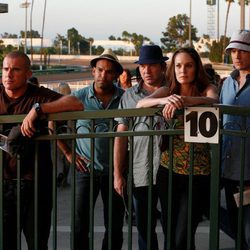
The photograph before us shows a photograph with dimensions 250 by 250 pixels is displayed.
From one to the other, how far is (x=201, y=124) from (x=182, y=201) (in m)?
0.66

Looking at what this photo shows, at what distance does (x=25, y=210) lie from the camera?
14.7 ft

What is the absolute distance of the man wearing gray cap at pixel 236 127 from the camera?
14.4 ft

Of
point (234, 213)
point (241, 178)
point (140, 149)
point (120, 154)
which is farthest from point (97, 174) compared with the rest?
point (241, 178)

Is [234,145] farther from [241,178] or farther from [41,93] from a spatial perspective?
[41,93]

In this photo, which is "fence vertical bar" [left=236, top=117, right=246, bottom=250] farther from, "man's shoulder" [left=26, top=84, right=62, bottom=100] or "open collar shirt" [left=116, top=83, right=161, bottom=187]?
"man's shoulder" [left=26, top=84, right=62, bottom=100]

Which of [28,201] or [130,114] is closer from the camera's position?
[130,114]

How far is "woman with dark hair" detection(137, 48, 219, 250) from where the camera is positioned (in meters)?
4.28

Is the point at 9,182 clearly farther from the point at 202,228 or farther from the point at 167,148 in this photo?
the point at 202,228

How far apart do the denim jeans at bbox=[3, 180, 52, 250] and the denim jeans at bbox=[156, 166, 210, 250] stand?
0.78m

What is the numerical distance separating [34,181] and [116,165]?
2.55 ft

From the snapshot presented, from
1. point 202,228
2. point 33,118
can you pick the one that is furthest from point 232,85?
point 202,228

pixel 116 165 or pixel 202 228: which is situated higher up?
pixel 116 165

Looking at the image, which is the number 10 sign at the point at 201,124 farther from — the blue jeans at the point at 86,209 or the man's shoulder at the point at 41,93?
the blue jeans at the point at 86,209

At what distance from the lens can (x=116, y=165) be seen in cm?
494
